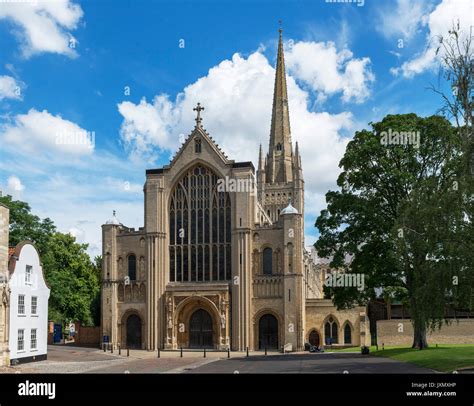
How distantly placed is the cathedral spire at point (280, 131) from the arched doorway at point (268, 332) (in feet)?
136

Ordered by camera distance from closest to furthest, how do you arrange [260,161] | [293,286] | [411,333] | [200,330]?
1. [293,286]
2. [411,333]
3. [200,330]
4. [260,161]

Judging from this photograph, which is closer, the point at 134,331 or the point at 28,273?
the point at 28,273

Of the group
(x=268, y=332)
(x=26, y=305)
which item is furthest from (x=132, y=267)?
(x=26, y=305)

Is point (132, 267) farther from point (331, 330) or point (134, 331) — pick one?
point (331, 330)

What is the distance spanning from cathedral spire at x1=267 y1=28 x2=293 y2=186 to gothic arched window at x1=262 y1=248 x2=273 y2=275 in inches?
1544

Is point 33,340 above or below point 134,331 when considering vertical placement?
above

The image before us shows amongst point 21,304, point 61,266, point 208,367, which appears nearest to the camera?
point 208,367

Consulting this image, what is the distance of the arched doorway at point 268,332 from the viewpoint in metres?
53.2

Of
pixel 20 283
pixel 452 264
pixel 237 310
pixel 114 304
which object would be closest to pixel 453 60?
pixel 452 264

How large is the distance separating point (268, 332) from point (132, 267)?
13208mm

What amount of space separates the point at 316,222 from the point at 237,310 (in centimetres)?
1303

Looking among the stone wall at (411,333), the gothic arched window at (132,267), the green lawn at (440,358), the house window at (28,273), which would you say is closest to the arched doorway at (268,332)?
the stone wall at (411,333)

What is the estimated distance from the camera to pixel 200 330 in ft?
181
